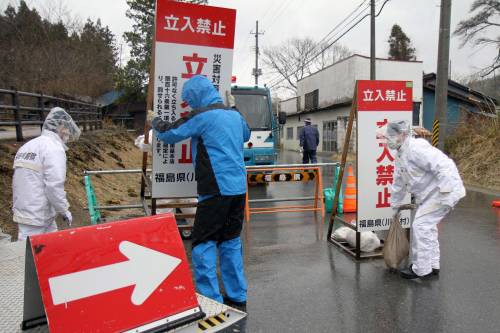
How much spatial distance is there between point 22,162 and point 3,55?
1906cm

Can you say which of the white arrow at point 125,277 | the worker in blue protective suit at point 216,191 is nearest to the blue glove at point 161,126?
the worker in blue protective suit at point 216,191

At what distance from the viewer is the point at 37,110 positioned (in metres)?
11.5

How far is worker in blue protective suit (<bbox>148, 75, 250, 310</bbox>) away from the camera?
3633 mm

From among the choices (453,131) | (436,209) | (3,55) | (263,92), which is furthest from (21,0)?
(436,209)

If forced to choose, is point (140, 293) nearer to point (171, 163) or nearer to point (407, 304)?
point (171, 163)

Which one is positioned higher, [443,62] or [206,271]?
[443,62]

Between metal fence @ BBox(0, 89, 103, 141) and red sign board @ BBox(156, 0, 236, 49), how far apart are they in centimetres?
648

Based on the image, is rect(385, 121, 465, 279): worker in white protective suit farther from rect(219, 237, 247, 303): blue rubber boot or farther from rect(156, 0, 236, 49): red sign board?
rect(156, 0, 236, 49): red sign board

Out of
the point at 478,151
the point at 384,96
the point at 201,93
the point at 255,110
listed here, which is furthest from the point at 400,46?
the point at 201,93

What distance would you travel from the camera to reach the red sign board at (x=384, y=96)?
215 inches

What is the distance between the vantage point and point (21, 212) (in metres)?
3.95

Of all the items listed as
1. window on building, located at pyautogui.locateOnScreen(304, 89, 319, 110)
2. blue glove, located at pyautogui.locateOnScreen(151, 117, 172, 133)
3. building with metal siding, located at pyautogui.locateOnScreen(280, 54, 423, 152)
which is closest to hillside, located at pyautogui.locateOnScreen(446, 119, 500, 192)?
building with metal siding, located at pyautogui.locateOnScreen(280, 54, 423, 152)

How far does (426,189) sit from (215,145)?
2.61m

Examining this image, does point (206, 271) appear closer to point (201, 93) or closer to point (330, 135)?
point (201, 93)
